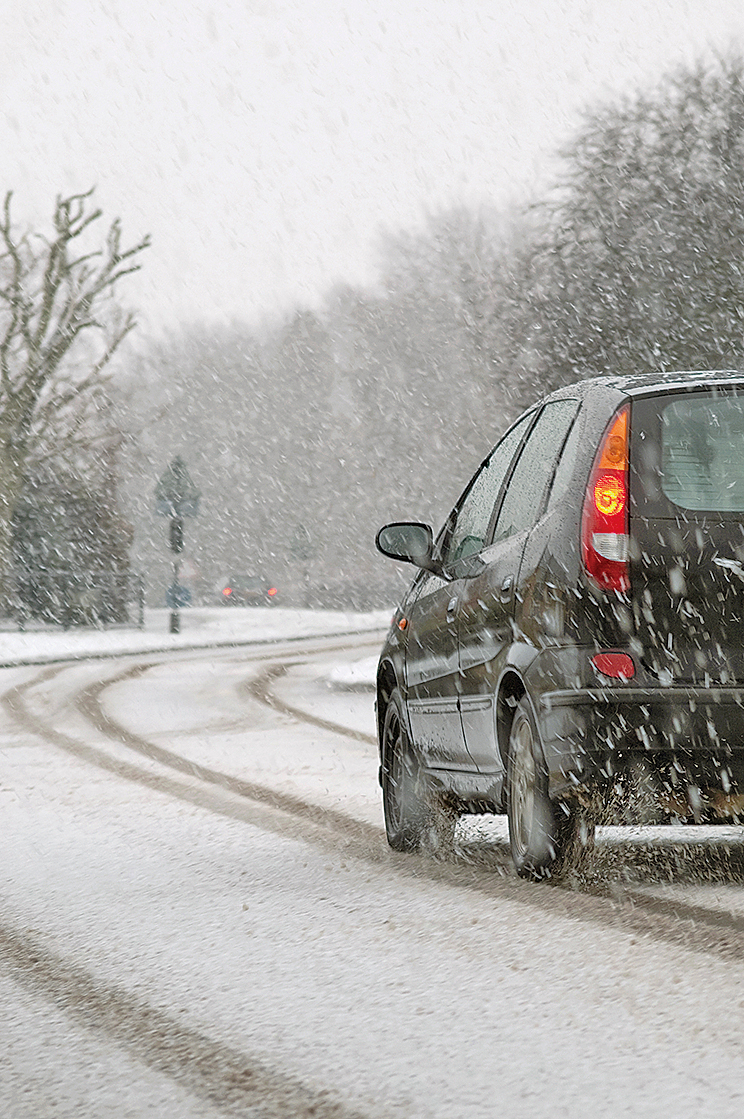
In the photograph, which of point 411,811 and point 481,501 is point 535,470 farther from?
point 411,811

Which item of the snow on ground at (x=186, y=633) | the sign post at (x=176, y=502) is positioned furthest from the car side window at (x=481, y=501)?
the sign post at (x=176, y=502)

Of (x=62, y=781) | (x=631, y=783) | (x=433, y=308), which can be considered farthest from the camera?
(x=433, y=308)

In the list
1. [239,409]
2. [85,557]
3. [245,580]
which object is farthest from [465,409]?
[85,557]

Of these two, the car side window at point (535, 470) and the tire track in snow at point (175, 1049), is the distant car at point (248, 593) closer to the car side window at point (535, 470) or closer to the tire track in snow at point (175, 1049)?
the car side window at point (535, 470)

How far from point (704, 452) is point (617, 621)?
2.25 feet

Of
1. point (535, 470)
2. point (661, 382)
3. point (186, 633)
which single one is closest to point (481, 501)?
point (535, 470)

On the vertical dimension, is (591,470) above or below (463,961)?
above

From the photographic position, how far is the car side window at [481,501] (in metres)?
6.91

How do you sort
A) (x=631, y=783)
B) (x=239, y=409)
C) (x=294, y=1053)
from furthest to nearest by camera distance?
(x=239, y=409) < (x=631, y=783) < (x=294, y=1053)

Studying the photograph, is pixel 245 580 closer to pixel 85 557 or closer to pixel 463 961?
pixel 85 557

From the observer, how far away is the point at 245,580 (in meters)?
74.4

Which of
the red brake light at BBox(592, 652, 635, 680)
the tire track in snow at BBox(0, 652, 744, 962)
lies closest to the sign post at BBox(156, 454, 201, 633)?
the tire track in snow at BBox(0, 652, 744, 962)

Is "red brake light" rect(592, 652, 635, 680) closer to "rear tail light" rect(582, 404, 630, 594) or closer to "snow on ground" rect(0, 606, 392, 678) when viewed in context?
"rear tail light" rect(582, 404, 630, 594)

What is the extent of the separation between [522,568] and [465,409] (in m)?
64.3
